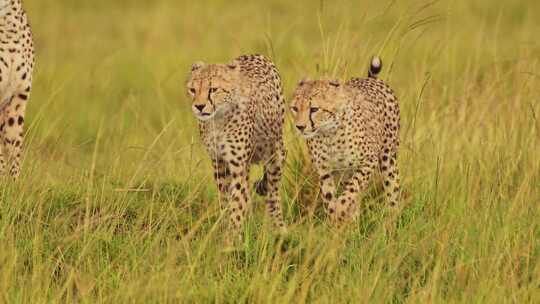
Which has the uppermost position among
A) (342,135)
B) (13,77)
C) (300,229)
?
(13,77)

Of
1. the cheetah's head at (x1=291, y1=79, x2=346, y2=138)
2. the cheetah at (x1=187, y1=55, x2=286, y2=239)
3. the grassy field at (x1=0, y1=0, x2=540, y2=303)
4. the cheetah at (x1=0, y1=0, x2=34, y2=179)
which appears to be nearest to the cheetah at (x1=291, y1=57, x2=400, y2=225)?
the cheetah's head at (x1=291, y1=79, x2=346, y2=138)

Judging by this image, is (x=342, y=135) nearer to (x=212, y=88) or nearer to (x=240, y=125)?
(x=240, y=125)

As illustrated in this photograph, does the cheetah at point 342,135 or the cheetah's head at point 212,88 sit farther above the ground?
the cheetah's head at point 212,88

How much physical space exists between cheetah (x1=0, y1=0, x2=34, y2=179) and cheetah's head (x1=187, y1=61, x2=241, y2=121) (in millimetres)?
860

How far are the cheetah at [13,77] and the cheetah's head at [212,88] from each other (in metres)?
0.86

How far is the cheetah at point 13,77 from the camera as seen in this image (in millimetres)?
5316

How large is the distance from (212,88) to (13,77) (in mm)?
1017

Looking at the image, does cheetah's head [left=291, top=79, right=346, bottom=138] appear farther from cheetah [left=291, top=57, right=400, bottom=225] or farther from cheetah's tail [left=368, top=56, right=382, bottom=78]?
cheetah's tail [left=368, top=56, right=382, bottom=78]

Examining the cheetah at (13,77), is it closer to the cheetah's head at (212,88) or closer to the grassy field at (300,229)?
the grassy field at (300,229)

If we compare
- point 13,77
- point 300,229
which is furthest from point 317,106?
point 13,77

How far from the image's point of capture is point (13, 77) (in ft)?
17.5

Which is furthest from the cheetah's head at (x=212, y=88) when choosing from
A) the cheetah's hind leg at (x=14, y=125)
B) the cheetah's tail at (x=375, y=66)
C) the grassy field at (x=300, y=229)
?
the cheetah's hind leg at (x=14, y=125)

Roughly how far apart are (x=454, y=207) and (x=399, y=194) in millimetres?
299

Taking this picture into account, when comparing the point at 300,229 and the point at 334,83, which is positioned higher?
the point at 334,83
